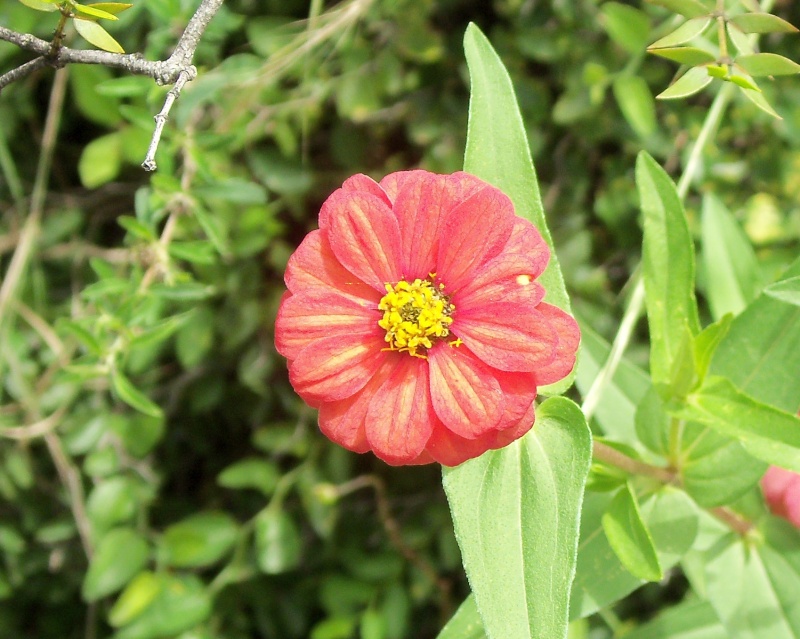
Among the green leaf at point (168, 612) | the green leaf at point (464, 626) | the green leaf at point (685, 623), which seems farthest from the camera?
the green leaf at point (168, 612)

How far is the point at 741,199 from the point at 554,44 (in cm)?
49

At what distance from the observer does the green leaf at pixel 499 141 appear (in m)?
0.78

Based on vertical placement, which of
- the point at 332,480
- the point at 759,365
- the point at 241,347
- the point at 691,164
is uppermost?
the point at 691,164

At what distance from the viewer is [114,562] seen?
46.6 inches

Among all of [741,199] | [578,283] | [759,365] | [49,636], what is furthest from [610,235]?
[49,636]

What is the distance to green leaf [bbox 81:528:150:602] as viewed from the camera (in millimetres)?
1164

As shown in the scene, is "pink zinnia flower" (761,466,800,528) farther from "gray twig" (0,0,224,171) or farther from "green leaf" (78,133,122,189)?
"green leaf" (78,133,122,189)

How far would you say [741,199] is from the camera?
146cm

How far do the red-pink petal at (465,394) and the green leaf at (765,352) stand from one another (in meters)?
0.42

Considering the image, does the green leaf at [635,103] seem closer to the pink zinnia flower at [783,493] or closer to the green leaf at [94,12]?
the pink zinnia flower at [783,493]

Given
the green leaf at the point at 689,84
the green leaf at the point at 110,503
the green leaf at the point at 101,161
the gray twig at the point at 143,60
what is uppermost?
the gray twig at the point at 143,60

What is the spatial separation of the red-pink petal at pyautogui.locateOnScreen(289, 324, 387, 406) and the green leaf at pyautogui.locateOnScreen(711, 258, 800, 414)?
49 centimetres

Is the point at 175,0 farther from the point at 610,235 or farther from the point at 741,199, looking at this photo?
the point at 741,199

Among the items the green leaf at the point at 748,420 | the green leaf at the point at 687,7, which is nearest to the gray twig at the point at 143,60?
the green leaf at the point at 687,7
